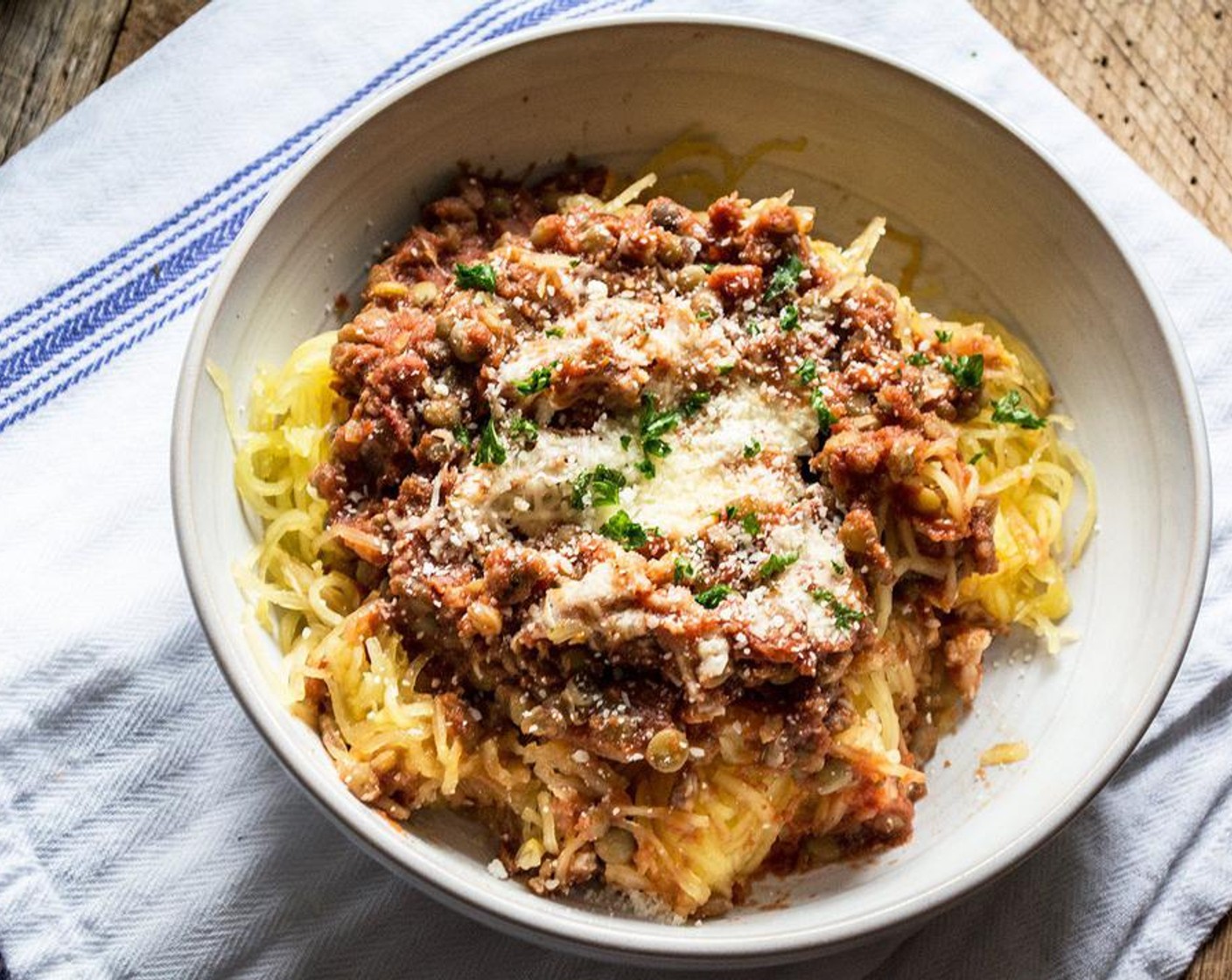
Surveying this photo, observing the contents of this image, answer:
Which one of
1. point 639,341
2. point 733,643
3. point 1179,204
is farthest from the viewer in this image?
point 1179,204

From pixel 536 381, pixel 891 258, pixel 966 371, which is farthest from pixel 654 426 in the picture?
pixel 891 258

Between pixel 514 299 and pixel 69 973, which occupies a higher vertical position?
pixel 514 299

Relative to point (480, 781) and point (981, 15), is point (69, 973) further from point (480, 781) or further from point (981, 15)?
point (981, 15)

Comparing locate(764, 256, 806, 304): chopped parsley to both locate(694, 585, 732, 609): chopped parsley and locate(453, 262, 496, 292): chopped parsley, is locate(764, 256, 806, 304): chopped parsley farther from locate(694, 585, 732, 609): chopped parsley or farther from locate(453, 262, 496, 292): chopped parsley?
locate(694, 585, 732, 609): chopped parsley

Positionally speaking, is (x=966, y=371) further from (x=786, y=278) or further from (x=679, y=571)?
(x=679, y=571)

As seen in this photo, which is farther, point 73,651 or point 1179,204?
point 1179,204

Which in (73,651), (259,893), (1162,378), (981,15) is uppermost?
(981,15)

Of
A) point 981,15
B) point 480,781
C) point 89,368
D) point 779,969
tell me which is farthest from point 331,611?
point 981,15
